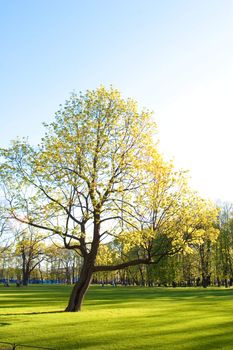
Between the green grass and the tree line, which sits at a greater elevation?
the tree line

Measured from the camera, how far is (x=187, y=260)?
111 m

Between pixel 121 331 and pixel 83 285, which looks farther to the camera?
pixel 83 285

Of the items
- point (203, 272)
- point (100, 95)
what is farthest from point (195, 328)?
point (203, 272)

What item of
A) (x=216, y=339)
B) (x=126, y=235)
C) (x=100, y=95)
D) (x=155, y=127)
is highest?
(x=100, y=95)

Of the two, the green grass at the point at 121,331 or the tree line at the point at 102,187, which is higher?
the tree line at the point at 102,187

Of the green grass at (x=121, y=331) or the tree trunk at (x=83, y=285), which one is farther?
the tree trunk at (x=83, y=285)

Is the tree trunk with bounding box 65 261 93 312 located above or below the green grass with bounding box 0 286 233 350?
above

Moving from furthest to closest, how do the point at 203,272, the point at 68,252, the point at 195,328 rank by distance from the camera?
the point at 68,252, the point at 203,272, the point at 195,328

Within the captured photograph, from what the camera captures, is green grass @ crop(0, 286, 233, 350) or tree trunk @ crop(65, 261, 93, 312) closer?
green grass @ crop(0, 286, 233, 350)

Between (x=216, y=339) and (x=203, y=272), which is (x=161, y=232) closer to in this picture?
(x=216, y=339)

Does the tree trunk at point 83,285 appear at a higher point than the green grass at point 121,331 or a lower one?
higher

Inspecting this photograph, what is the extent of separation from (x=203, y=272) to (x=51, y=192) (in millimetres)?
77982

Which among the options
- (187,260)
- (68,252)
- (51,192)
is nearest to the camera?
(51,192)

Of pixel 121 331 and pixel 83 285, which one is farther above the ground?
pixel 83 285
